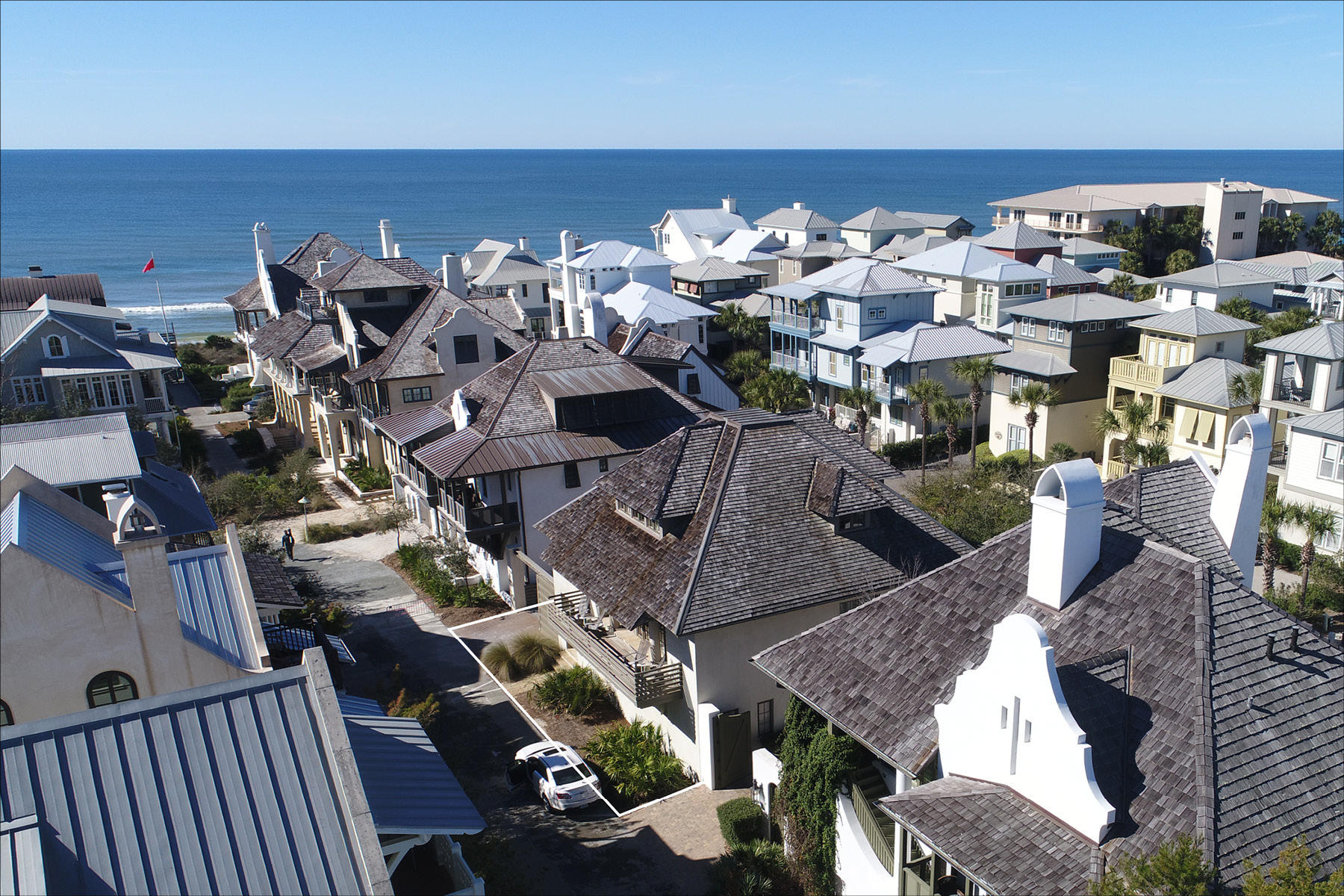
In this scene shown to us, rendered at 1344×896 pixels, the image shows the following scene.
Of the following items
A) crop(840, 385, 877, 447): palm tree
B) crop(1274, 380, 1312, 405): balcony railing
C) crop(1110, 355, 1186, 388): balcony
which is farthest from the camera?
crop(840, 385, 877, 447): palm tree

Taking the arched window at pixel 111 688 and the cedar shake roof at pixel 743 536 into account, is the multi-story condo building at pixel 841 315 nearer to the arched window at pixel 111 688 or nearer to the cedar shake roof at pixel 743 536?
the cedar shake roof at pixel 743 536

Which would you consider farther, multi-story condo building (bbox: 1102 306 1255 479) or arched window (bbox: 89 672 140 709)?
multi-story condo building (bbox: 1102 306 1255 479)

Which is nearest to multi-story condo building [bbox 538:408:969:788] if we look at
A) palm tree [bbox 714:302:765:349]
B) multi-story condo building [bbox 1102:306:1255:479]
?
multi-story condo building [bbox 1102:306:1255:479]

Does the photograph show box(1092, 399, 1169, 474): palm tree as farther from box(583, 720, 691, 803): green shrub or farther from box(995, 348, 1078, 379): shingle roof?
box(583, 720, 691, 803): green shrub

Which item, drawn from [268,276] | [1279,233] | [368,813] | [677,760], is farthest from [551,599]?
[1279,233]

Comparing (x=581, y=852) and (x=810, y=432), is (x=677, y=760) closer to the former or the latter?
(x=581, y=852)

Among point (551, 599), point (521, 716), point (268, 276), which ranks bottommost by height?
point (521, 716)
